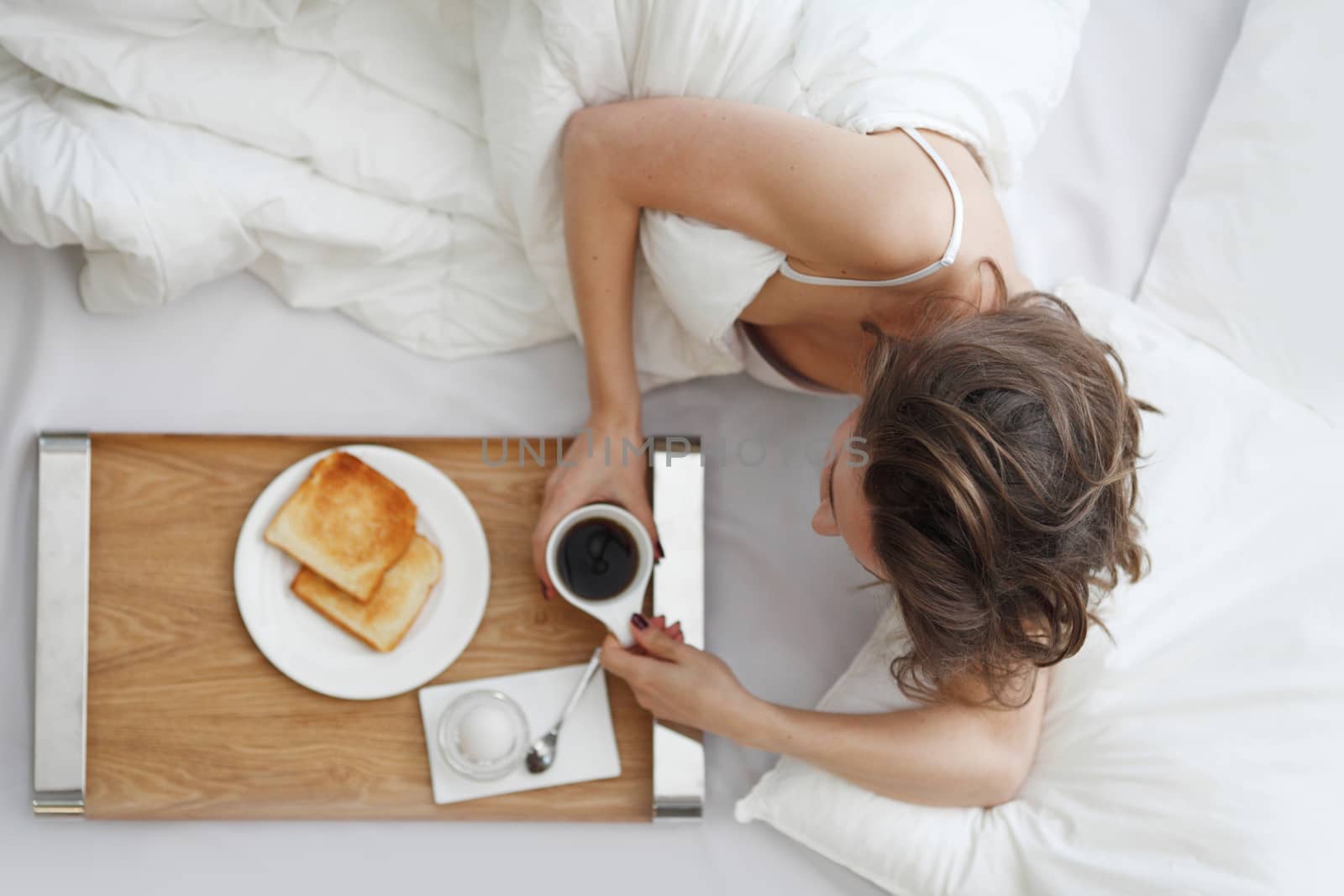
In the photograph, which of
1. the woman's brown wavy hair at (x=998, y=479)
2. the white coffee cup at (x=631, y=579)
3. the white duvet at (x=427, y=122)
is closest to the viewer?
the woman's brown wavy hair at (x=998, y=479)

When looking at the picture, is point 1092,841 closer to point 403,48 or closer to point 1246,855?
point 1246,855

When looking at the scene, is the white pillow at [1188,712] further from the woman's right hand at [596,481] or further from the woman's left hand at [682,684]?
the woman's right hand at [596,481]

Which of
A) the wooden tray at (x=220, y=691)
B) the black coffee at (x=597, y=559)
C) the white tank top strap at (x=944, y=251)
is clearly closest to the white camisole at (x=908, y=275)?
the white tank top strap at (x=944, y=251)

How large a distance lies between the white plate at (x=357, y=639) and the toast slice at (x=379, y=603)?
0.05ft

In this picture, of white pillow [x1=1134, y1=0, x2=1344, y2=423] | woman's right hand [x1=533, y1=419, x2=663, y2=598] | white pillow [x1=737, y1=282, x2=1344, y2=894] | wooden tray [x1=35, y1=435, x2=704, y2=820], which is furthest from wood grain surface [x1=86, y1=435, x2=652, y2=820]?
white pillow [x1=1134, y1=0, x2=1344, y2=423]

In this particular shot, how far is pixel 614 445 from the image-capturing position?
98cm

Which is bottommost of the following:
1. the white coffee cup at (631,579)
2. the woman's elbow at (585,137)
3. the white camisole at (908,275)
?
the white coffee cup at (631,579)

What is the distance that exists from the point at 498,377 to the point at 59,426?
464 mm

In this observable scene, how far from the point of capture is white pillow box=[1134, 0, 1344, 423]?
0.96 metres

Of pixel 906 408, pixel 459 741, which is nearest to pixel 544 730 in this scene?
pixel 459 741

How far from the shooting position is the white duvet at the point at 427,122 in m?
0.80

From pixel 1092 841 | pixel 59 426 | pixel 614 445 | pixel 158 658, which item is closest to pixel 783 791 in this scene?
pixel 1092 841

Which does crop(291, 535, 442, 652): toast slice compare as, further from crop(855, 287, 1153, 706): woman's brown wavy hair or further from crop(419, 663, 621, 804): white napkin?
crop(855, 287, 1153, 706): woman's brown wavy hair

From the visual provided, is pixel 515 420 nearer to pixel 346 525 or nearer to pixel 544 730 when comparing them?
pixel 346 525
